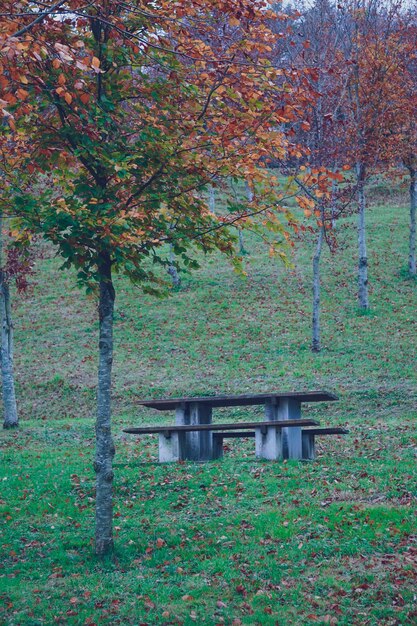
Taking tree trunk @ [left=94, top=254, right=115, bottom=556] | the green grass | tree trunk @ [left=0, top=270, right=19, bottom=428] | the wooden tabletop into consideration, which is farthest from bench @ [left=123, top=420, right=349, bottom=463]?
tree trunk @ [left=0, top=270, right=19, bottom=428]

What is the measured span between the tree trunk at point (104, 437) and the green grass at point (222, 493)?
10.6 inches

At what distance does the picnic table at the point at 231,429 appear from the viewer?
12008 millimetres

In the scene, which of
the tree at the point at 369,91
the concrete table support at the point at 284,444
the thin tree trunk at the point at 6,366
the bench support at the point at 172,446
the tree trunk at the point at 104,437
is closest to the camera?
the tree trunk at the point at 104,437

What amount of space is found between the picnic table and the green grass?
0.34 m

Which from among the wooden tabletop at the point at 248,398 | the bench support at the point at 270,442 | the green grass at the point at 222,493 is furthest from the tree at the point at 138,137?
the bench support at the point at 270,442

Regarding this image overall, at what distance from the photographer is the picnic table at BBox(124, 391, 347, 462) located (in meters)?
12.0

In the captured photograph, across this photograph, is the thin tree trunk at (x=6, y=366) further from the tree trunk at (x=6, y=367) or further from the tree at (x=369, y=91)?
the tree at (x=369, y=91)

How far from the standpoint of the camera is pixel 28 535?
29.6ft

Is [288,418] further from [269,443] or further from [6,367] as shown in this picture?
[6,367]

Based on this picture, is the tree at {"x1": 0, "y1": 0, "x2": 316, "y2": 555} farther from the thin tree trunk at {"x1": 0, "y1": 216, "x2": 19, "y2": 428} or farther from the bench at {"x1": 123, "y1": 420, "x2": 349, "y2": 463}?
the thin tree trunk at {"x1": 0, "y1": 216, "x2": 19, "y2": 428}

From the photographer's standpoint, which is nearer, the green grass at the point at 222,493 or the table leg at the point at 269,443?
the green grass at the point at 222,493

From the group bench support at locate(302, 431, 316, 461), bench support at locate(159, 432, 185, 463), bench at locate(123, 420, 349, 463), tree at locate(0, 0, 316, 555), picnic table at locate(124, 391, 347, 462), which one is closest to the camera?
tree at locate(0, 0, 316, 555)

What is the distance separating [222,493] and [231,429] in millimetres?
2419

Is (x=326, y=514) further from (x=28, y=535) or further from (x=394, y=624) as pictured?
(x=28, y=535)
